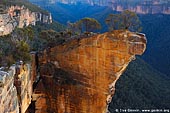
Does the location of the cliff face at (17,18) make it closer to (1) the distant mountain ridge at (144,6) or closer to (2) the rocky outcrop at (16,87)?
(2) the rocky outcrop at (16,87)

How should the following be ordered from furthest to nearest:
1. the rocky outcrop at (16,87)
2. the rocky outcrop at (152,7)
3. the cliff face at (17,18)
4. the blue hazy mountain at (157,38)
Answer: the rocky outcrop at (152,7) < the blue hazy mountain at (157,38) < the cliff face at (17,18) < the rocky outcrop at (16,87)

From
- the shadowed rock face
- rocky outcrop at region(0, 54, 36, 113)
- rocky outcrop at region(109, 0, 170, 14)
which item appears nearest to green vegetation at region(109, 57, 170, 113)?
the shadowed rock face

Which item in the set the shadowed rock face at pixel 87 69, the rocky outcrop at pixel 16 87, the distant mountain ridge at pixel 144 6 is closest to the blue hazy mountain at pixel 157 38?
the distant mountain ridge at pixel 144 6

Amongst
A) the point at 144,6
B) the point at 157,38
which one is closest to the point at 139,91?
the point at 157,38

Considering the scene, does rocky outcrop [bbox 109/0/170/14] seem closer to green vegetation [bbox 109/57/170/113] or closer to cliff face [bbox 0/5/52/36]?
green vegetation [bbox 109/57/170/113]

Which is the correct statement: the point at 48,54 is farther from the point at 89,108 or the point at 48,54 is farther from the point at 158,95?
the point at 158,95

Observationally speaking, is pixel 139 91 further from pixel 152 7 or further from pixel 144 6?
pixel 144 6
